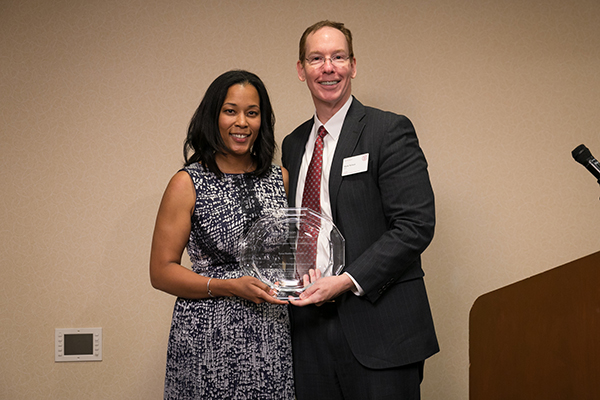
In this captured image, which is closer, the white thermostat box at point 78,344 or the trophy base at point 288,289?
the trophy base at point 288,289

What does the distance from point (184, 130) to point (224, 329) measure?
4.18 ft

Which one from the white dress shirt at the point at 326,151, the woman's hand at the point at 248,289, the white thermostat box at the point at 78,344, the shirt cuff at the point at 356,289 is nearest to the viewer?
the woman's hand at the point at 248,289

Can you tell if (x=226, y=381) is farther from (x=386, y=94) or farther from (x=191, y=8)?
(x=191, y=8)

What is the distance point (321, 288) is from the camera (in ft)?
4.68

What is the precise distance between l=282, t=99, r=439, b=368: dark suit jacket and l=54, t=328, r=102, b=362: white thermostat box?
1.50 metres

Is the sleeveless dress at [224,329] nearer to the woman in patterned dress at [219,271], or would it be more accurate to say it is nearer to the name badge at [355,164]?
the woman in patterned dress at [219,271]

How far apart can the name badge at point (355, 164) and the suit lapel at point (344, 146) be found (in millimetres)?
15

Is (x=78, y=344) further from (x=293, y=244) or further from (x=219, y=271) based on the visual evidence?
(x=293, y=244)

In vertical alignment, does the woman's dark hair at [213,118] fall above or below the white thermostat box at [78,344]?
above

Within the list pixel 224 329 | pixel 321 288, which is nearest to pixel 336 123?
pixel 321 288

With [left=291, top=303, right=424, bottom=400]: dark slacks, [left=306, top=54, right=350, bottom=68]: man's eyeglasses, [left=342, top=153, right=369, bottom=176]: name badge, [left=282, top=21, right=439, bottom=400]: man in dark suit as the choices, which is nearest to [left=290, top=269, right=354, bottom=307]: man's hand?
[left=282, top=21, right=439, bottom=400]: man in dark suit

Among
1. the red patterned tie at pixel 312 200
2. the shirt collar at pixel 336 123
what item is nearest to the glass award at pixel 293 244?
the red patterned tie at pixel 312 200

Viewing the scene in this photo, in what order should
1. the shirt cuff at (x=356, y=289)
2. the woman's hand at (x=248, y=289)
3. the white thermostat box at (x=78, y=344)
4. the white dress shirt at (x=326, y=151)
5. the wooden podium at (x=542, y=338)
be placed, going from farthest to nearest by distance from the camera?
the white thermostat box at (x=78, y=344) < the white dress shirt at (x=326, y=151) < the shirt cuff at (x=356, y=289) < the woman's hand at (x=248, y=289) < the wooden podium at (x=542, y=338)

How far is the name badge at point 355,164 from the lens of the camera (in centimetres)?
157
